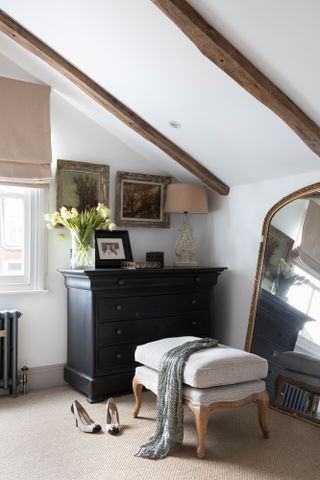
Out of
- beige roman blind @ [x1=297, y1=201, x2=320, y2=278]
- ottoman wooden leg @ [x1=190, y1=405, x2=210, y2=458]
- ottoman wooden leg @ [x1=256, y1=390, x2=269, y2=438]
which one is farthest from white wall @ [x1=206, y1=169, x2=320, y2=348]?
ottoman wooden leg @ [x1=190, y1=405, x2=210, y2=458]

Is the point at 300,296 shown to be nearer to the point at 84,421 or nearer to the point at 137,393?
the point at 137,393

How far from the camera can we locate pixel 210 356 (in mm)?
2707

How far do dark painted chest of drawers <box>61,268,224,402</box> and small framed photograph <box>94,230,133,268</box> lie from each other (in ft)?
0.83

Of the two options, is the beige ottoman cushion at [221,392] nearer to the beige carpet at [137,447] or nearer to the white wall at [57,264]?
the beige carpet at [137,447]

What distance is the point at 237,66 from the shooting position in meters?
2.63

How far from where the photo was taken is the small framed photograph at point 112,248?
3.73 metres

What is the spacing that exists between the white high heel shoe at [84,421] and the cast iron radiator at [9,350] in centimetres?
70

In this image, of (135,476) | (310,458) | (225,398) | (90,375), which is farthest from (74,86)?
(310,458)

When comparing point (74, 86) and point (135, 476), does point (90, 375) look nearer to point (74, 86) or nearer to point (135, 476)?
point (135, 476)

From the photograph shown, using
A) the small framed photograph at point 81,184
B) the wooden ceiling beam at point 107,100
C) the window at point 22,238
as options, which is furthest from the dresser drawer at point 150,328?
the wooden ceiling beam at point 107,100

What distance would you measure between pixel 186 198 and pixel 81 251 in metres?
1.04

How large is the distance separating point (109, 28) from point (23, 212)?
1.61m

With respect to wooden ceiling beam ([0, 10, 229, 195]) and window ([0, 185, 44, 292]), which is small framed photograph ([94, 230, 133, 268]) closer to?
window ([0, 185, 44, 292])

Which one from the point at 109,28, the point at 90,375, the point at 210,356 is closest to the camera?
the point at 210,356
